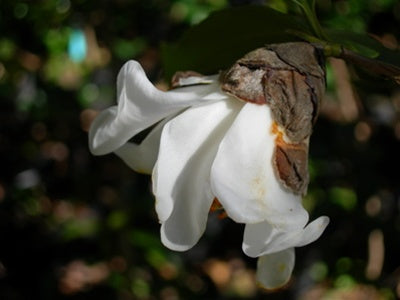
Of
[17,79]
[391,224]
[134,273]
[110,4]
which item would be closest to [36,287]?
[134,273]

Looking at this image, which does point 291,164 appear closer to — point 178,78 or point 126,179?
point 178,78

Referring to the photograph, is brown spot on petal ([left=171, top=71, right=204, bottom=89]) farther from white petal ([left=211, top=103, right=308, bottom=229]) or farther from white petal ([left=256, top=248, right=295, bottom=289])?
white petal ([left=256, top=248, right=295, bottom=289])

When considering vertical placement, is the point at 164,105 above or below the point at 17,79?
above

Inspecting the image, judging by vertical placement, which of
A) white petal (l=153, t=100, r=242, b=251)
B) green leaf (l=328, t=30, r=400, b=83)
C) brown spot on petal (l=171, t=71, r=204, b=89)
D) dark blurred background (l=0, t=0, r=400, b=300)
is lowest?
dark blurred background (l=0, t=0, r=400, b=300)

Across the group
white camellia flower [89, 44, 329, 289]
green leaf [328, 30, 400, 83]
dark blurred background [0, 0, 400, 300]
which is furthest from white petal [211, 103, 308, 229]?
dark blurred background [0, 0, 400, 300]

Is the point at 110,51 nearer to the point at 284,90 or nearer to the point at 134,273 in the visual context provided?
the point at 134,273

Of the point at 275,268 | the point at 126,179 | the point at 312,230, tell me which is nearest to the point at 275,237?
the point at 312,230

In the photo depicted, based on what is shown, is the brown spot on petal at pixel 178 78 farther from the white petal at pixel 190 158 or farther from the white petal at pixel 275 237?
the white petal at pixel 275 237
